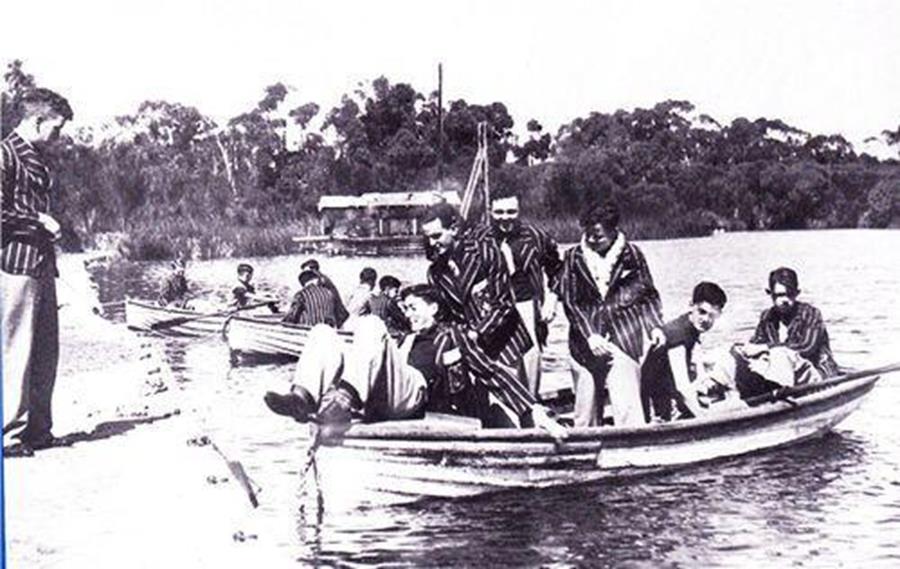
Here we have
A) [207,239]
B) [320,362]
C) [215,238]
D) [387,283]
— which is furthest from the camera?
[215,238]

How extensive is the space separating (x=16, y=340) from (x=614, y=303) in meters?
2.66

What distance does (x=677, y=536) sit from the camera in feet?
16.5

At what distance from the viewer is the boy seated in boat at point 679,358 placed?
5703 mm

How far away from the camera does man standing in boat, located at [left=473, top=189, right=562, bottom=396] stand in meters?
6.22

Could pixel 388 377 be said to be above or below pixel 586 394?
above

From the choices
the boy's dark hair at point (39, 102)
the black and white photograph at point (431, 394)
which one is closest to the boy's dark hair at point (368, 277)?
the black and white photograph at point (431, 394)

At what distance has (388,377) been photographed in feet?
16.2

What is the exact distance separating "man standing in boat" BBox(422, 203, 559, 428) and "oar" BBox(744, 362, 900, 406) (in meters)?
1.37

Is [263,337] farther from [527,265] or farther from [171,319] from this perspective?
[527,265]

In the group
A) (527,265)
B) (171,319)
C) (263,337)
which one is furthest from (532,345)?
(171,319)

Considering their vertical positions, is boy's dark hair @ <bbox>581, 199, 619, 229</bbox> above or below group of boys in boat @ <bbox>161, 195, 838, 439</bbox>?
above

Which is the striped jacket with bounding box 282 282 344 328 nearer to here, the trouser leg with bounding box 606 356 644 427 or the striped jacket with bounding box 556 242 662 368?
the striped jacket with bounding box 556 242 662 368

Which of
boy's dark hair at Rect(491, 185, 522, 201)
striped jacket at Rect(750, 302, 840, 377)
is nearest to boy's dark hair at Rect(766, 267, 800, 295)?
striped jacket at Rect(750, 302, 840, 377)

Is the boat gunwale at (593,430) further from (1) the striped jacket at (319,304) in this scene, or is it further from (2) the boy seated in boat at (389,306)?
(1) the striped jacket at (319,304)
